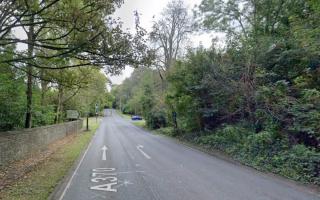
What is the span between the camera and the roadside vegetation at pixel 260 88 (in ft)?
33.1

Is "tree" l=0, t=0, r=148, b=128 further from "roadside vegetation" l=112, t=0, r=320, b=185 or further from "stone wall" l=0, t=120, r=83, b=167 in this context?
"stone wall" l=0, t=120, r=83, b=167

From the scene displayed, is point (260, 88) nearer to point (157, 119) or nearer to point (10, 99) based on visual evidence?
point (10, 99)

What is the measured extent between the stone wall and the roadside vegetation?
701cm

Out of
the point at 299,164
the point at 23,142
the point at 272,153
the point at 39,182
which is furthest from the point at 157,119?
the point at 39,182

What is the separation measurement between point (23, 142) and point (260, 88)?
11518 millimetres

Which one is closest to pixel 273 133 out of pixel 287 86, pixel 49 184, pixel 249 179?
pixel 287 86

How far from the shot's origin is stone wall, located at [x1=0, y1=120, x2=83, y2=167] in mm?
10836

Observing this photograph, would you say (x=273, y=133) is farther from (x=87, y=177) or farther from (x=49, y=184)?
(x=49, y=184)

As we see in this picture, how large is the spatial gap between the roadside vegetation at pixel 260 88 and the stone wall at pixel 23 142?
7006mm


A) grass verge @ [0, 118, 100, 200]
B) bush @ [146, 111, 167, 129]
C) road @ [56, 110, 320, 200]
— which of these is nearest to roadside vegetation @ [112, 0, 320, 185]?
road @ [56, 110, 320, 200]

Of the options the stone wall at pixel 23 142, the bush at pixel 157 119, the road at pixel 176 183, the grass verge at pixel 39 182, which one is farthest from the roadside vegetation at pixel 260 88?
the bush at pixel 157 119

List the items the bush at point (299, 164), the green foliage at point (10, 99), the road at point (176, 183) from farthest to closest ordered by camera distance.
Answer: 1. the green foliage at point (10, 99)
2. the bush at point (299, 164)
3. the road at point (176, 183)

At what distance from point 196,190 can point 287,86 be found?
24.3ft

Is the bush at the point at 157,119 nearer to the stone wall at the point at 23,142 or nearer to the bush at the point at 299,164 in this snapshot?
the stone wall at the point at 23,142
